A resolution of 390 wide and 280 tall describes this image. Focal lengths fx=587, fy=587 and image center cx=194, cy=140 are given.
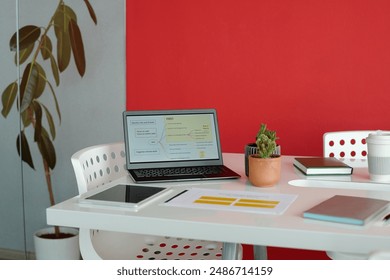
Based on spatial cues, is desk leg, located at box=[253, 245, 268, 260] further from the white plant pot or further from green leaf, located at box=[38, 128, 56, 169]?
green leaf, located at box=[38, 128, 56, 169]

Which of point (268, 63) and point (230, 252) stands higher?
point (268, 63)

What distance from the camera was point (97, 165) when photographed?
7.30ft

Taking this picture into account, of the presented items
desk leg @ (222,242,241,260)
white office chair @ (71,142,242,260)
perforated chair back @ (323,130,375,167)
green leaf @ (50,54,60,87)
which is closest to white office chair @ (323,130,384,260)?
perforated chair back @ (323,130,375,167)

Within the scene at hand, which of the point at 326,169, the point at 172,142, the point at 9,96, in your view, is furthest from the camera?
the point at 9,96

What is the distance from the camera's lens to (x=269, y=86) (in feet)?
10.6

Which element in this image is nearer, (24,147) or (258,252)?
(258,252)

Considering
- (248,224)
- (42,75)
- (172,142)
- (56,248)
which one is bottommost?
(56,248)

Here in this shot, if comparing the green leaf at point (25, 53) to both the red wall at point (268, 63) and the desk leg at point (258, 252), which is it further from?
the desk leg at point (258, 252)

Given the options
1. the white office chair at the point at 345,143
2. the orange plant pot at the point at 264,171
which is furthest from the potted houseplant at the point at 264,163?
the white office chair at the point at 345,143

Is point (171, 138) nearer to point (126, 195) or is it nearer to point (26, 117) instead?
point (126, 195)

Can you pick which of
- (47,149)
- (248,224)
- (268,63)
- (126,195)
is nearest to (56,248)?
(47,149)

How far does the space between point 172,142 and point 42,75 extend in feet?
4.57

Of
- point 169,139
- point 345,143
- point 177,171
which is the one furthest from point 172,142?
point 345,143

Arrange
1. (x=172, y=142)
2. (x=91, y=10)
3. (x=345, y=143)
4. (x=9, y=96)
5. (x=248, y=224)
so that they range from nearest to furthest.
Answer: (x=248, y=224) < (x=172, y=142) < (x=345, y=143) < (x=9, y=96) < (x=91, y=10)
